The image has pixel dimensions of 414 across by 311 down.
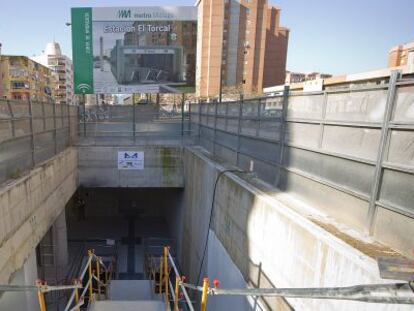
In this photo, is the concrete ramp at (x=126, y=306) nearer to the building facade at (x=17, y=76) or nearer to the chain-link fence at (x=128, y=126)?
the chain-link fence at (x=128, y=126)

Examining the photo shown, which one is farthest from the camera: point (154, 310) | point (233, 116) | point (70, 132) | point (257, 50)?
point (257, 50)

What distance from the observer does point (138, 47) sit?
14.0m

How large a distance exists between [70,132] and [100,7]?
5.91m

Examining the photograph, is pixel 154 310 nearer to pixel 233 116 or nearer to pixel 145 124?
pixel 233 116

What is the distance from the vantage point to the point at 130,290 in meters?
9.60

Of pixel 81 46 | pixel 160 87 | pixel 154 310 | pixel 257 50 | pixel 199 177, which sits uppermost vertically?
pixel 257 50

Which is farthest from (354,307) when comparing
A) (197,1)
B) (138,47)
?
(197,1)

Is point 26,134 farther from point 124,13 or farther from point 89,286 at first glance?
point 124,13

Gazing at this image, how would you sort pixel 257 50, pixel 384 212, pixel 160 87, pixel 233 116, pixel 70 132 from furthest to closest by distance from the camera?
pixel 257 50 → pixel 160 87 → pixel 70 132 → pixel 233 116 → pixel 384 212

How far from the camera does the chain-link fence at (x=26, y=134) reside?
6.31 meters

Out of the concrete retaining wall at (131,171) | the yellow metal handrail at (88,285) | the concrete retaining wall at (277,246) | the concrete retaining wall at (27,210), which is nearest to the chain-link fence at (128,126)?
the concrete retaining wall at (131,171)

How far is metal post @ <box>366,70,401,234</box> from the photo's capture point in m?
3.35

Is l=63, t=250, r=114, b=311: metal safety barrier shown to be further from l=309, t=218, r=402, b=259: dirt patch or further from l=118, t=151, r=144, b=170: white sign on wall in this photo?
l=309, t=218, r=402, b=259: dirt patch

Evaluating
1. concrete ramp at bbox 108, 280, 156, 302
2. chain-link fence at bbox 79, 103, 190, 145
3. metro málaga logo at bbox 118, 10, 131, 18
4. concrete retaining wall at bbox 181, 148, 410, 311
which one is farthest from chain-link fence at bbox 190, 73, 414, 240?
metro málaga logo at bbox 118, 10, 131, 18
